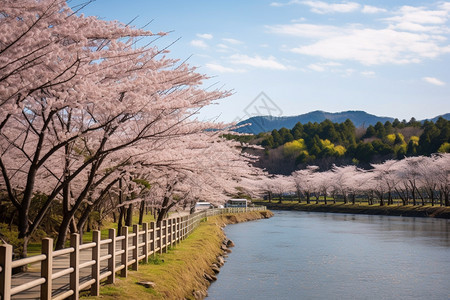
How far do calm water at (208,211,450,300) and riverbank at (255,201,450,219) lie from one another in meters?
18.3

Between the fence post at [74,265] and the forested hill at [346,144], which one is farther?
the forested hill at [346,144]

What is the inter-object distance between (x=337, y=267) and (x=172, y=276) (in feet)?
34.7

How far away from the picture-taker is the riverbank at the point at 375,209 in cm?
5112

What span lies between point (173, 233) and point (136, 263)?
232 inches

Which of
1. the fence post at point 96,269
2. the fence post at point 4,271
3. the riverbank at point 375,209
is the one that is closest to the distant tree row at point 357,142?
the riverbank at point 375,209

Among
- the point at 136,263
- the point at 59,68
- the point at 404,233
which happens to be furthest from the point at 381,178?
the point at 59,68

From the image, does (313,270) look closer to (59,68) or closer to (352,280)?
(352,280)

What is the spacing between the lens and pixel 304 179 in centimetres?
8412

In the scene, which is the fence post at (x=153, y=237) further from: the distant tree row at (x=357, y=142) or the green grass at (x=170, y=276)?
the distant tree row at (x=357, y=142)

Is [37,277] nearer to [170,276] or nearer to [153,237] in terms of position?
[170,276]

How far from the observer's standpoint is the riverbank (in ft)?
168

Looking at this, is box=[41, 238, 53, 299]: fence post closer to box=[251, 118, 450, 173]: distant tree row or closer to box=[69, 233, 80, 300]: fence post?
box=[69, 233, 80, 300]: fence post

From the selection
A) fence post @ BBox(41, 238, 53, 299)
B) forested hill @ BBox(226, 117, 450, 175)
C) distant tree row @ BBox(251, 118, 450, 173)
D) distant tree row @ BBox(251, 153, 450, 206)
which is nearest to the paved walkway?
fence post @ BBox(41, 238, 53, 299)

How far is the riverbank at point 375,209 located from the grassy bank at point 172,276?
124 ft
